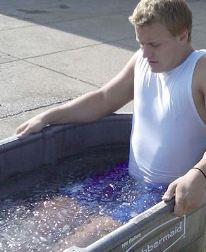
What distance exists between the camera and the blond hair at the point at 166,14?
8.43 ft

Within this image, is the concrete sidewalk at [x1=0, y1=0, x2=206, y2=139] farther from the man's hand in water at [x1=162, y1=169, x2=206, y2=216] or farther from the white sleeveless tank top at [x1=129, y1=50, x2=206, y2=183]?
the man's hand in water at [x1=162, y1=169, x2=206, y2=216]

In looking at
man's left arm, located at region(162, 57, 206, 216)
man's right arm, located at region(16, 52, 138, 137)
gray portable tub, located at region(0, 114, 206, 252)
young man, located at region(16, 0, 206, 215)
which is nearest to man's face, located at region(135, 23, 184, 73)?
young man, located at region(16, 0, 206, 215)

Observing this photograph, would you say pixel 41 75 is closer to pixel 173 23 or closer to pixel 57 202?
pixel 57 202

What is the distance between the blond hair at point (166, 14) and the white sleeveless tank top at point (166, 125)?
0.65ft

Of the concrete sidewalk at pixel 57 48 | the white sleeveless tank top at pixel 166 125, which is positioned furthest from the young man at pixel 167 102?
the concrete sidewalk at pixel 57 48

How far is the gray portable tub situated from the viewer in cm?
221

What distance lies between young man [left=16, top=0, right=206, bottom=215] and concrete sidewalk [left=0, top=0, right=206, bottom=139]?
5.51 ft

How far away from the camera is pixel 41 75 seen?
19.4 ft

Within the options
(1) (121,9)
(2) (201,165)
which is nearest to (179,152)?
(2) (201,165)

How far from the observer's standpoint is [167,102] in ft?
9.24

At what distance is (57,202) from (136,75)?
0.76m

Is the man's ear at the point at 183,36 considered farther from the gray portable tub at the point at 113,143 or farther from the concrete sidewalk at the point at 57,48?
the concrete sidewalk at the point at 57,48

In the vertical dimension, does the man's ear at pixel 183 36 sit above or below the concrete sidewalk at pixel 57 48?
above

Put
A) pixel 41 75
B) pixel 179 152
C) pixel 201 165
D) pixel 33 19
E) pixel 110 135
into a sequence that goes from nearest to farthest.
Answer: pixel 201 165
pixel 179 152
pixel 110 135
pixel 41 75
pixel 33 19
